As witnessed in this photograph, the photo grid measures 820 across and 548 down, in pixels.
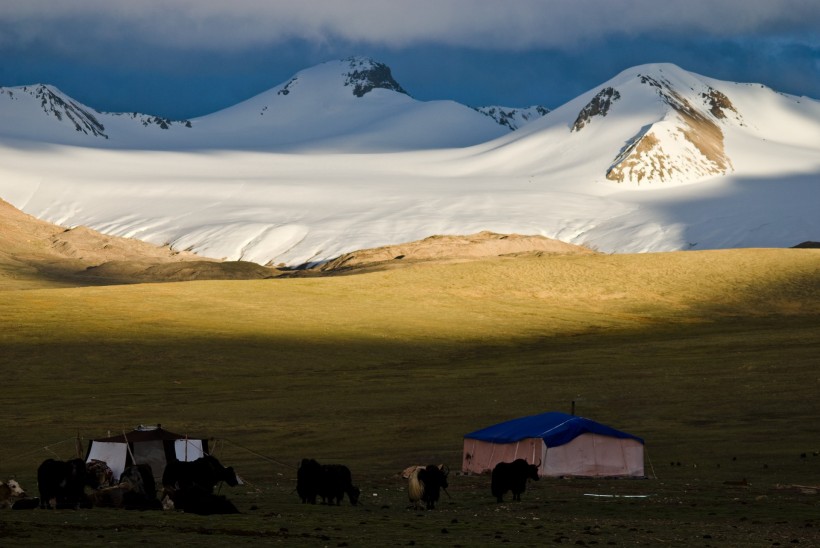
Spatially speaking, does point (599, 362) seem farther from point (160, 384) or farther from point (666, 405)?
point (160, 384)

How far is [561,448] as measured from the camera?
117 feet

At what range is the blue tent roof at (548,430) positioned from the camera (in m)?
35.5

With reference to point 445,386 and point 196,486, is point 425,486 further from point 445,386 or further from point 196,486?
point 445,386

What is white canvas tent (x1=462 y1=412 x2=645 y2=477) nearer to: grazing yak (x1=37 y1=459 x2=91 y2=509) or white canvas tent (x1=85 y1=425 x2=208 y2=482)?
white canvas tent (x1=85 y1=425 x2=208 y2=482)

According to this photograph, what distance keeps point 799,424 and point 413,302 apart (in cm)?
5674

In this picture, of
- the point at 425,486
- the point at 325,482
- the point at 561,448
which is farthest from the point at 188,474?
the point at 561,448

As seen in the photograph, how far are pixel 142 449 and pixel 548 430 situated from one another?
10.7 metres

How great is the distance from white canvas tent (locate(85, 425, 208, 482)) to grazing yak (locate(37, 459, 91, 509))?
858cm

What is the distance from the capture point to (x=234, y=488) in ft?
105

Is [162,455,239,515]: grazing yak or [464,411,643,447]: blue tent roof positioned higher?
[464,411,643,447]: blue tent roof

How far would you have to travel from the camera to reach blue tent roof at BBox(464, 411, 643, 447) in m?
35.5

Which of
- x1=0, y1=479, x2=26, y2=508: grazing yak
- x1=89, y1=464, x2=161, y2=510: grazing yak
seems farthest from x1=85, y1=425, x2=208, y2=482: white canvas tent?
x1=89, y1=464, x2=161, y2=510: grazing yak

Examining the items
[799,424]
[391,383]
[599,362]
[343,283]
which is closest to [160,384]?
[391,383]

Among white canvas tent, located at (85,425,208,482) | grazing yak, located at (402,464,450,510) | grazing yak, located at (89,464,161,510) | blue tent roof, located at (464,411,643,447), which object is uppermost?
blue tent roof, located at (464,411,643,447)
